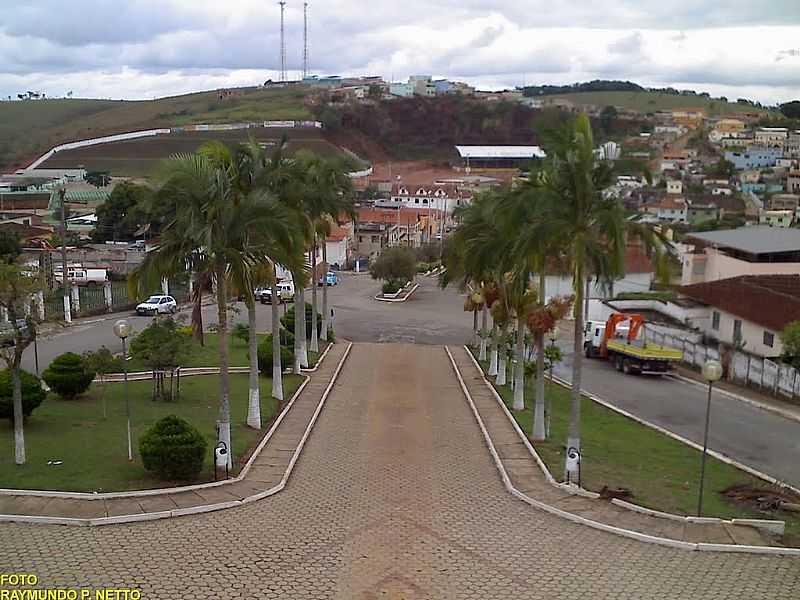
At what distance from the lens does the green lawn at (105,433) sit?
45.6ft

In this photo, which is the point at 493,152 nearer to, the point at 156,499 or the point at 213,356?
the point at 213,356

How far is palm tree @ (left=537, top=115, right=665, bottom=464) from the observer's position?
14.0m

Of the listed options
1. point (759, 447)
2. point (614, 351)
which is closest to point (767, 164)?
point (614, 351)

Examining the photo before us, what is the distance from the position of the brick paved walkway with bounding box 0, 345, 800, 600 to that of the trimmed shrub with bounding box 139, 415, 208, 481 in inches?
59.1

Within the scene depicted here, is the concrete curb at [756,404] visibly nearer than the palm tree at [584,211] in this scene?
No

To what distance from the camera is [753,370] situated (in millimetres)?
28719

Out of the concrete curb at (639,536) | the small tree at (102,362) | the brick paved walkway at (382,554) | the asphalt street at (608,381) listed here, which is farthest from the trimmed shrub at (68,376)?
the concrete curb at (639,536)

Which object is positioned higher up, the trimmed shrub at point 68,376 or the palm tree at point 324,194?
the palm tree at point 324,194

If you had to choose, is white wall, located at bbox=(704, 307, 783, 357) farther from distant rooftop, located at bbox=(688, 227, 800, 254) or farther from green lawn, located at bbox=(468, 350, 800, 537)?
green lawn, located at bbox=(468, 350, 800, 537)

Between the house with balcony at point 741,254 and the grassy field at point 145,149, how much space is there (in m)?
83.8

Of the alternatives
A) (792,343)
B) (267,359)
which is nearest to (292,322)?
(267,359)

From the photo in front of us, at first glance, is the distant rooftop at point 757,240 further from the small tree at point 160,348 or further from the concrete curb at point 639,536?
the small tree at point 160,348

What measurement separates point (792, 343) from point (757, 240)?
57.0ft

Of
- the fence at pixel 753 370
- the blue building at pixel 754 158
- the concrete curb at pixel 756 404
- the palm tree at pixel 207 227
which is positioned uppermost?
the blue building at pixel 754 158
